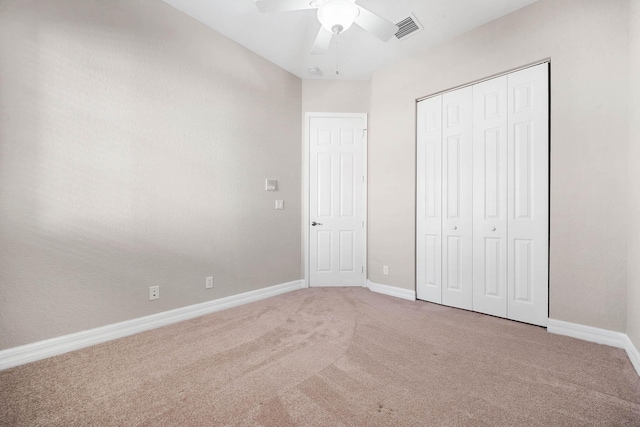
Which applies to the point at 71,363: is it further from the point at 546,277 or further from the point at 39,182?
the point at 546,277

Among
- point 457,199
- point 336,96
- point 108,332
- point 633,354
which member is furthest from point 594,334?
point 108,332

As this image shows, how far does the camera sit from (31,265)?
1.88 meters

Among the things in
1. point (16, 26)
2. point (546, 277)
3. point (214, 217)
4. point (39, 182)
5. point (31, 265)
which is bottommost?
point (546, 277)

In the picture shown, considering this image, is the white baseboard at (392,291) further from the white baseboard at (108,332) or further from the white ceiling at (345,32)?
the white ceiling at (345,32)

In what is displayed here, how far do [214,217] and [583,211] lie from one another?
11.1ft

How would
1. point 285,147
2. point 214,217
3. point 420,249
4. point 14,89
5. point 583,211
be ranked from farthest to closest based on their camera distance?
point 285,147 < point 420,249 < point 214,217 < point 583,211 < point 14,89

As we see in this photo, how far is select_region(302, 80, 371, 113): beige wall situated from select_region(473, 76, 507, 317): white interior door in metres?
1.49

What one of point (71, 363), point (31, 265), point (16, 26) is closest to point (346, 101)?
point (16, 26)

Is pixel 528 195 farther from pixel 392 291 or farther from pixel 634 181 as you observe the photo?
pixel 392 291

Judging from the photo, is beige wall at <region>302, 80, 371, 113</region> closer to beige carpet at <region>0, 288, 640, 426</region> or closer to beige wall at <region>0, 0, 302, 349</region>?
beige wall at <region>0, 0, 302, 349</region>

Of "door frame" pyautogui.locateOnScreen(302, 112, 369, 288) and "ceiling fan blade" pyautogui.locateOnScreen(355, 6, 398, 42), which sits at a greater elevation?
"ceiling fan blade" pyautogui.locateOnScreen(355, 6, 398, 42)

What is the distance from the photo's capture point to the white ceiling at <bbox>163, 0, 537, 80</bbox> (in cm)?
254

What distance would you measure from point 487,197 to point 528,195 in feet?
1.14

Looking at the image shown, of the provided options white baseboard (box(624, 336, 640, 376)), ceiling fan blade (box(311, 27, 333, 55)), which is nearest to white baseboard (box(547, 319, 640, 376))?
white baseboard (box(624, 336, 640, 376))
